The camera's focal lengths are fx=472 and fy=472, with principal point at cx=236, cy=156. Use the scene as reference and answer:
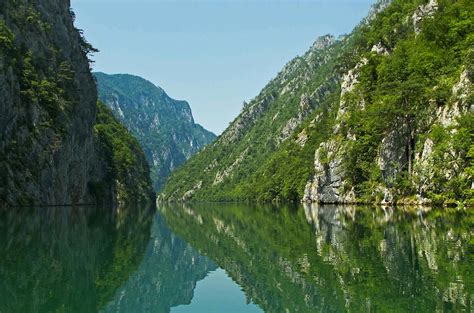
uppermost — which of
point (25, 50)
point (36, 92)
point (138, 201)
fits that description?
point (25, 50)

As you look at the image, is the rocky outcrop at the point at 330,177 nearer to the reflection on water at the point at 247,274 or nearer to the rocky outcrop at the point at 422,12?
the rocky outcrop at the point at 422,12

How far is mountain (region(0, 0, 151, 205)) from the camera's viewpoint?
70.8 meters

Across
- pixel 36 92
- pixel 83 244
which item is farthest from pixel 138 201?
pixel 83 244

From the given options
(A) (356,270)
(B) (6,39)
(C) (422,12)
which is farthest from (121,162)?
(A) (356,270)

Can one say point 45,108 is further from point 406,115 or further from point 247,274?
point 247,274

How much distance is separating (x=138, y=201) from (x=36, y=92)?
83.5m

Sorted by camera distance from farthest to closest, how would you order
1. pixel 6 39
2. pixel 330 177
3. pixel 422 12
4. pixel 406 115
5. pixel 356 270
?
pixel 330 177 < pixel 422 12 < pixel 406 115 < pixel 6 39 < pixel 356 270

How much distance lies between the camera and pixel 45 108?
81500 mm

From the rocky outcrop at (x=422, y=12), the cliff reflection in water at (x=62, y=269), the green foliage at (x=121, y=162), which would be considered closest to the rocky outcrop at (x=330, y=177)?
the rocky outcrop at (x=422, y=12)

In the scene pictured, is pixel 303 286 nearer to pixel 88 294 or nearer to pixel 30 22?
pixel 88 294

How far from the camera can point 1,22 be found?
71125 mm

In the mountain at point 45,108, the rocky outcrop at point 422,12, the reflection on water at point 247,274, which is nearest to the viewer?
the reflection on water at point 247,274

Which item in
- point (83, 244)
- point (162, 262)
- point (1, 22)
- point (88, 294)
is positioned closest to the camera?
point (88, 294)

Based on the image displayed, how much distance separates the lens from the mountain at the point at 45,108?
70750 mm
